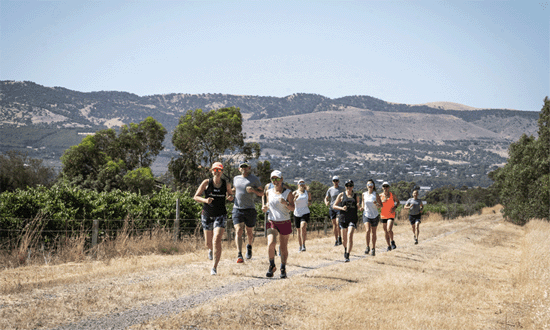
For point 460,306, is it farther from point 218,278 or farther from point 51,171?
point 51,171

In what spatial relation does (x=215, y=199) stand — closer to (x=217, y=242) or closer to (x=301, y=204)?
(x=217, y=242)

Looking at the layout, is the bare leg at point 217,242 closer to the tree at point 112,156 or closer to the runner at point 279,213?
the runner at point 279,213

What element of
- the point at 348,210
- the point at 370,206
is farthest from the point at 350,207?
the point at 370,206

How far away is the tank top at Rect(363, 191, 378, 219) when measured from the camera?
1316 cm

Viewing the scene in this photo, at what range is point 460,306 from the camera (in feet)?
26.8

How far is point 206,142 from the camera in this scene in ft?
165

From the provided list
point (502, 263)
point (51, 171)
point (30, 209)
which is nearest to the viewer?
point (30, 209)

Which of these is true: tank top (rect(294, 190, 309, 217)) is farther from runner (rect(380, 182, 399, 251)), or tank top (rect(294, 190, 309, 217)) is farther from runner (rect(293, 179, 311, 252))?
runner (rect(380, 182, 399, 251))

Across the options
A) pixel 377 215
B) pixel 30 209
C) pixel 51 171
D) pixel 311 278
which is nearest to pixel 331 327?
pixel 311 278

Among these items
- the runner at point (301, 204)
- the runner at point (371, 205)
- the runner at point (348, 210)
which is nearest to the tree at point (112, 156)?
the runner at point (301, 204)

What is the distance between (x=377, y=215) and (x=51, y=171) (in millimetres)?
73940

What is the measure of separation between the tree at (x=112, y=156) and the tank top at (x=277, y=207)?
142 feet

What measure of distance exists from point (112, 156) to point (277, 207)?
53.6 metres

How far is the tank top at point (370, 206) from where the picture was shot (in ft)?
43.2
